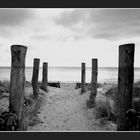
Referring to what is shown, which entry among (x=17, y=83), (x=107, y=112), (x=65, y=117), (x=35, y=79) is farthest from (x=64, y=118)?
(x=17, y=83)

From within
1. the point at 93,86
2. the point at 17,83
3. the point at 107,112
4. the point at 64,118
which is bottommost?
the point at 64,118

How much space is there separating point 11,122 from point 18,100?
518 mm

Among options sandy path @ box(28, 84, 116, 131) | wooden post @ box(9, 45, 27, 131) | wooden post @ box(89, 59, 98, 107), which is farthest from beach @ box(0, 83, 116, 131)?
wooden post @ box(9, 45, 27, 131)

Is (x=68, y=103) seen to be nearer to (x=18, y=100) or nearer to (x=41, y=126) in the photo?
(x=41, y=126)

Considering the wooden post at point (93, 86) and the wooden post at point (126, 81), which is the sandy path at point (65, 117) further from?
the wooden post at point (126, 81)

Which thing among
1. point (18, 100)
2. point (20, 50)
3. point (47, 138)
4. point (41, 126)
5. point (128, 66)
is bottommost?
point (41, 126)

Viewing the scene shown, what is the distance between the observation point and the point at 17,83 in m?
4.98

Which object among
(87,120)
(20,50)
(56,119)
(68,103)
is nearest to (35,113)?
(56,119)

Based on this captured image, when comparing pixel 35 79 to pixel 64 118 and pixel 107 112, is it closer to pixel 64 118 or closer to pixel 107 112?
pixel 64 118

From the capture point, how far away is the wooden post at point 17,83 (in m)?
4.94

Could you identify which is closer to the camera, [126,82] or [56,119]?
[126,82]

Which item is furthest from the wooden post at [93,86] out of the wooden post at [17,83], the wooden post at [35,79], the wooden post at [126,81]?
the wooden post at [17,83]

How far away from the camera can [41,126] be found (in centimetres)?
673

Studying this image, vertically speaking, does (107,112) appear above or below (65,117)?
above
